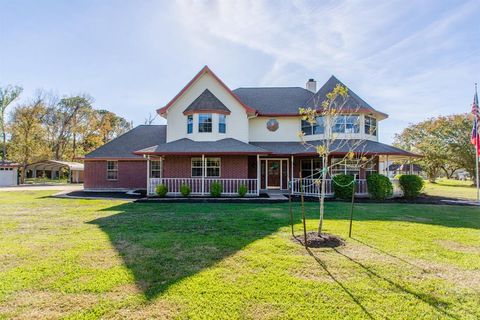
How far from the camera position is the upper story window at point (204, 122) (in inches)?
706

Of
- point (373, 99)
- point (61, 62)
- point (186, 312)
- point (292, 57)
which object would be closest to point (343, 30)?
point (292, 57)

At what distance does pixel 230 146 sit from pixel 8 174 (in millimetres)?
28488

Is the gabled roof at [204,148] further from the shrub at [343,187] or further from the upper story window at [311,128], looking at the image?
the upper story window at [311,128]

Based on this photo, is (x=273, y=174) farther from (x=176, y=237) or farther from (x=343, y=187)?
(x=176, y=237)

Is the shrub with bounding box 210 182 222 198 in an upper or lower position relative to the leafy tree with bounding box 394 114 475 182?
lower

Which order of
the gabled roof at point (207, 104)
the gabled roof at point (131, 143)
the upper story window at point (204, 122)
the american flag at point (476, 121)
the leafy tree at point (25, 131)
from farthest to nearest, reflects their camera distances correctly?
the leafy tree at point (25, 131), the gabled roof at point (131, 143), the upper story window at point (204, 122), the gabled roof at point (207, 104), the american flag at point (476, 121)

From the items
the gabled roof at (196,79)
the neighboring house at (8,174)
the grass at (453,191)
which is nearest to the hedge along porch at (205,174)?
the gabled roof at (196,79)

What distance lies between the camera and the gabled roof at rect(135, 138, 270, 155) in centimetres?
1588

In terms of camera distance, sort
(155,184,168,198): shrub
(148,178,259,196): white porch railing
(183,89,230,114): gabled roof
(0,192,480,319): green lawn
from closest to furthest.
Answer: (0,192,480,319): green lawn → (155,184,168,198): shrub → (148,178,259,196): white porch railing → (183,89,230,114): gabled roof

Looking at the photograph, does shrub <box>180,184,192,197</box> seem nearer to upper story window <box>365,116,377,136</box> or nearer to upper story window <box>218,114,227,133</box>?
upper story window <box>218,114,227,133</box>

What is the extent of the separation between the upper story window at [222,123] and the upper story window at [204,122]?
57 centimetres

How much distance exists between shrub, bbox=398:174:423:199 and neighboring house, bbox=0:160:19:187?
37.2 metres

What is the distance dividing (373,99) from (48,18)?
20.0 meters

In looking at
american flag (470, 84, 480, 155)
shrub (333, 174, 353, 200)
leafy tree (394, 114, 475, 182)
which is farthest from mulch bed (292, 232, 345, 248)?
leafy tree (394, 114, 475, 182)
